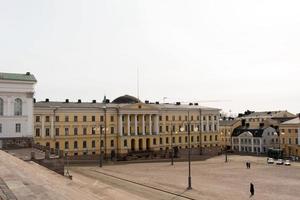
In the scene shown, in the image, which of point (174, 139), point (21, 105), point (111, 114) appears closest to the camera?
point (21, 105)

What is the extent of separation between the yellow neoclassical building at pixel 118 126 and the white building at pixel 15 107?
13313 mm

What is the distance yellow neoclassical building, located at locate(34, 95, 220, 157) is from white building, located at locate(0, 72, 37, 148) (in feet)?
43.7

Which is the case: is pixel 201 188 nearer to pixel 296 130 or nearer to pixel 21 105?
pixel 21 105

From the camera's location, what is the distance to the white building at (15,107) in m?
66.4

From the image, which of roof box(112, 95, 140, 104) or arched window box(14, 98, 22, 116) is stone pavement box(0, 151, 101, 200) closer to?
arched window box(14, 98, 22, 116)

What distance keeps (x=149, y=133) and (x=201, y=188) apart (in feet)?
169

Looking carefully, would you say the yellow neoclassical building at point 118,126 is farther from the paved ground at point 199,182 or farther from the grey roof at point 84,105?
the paved ground at point 199,182

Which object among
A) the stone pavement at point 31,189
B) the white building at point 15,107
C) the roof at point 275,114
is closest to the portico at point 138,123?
the white building at point 15,107

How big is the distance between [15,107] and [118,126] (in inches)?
1182

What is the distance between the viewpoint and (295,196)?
40.8 m

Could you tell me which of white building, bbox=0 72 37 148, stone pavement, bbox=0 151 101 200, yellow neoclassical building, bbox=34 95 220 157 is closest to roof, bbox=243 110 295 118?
yellow neoclassical building, bbox=34 95 220 157

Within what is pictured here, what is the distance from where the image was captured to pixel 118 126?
303ft

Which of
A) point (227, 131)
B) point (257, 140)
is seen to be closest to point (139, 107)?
point (257, 140)

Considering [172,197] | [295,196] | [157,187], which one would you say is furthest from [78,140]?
[295,196]
